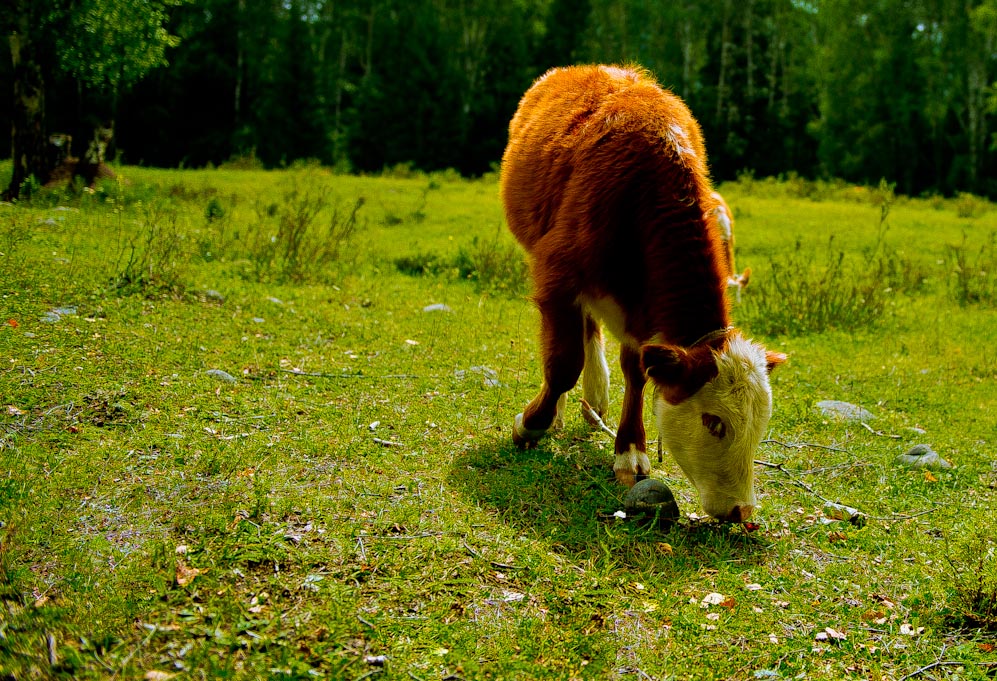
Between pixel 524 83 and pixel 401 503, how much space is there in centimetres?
3715

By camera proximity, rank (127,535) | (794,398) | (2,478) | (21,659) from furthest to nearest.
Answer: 1. (794,398)
2. (2,478)
3. (127,535)
4. (21,659)

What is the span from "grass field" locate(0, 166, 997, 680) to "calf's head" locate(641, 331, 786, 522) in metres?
0.36

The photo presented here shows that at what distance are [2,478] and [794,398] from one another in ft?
18.6

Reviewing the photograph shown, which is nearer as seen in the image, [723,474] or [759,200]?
[723,474]

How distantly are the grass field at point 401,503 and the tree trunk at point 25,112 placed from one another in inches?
129

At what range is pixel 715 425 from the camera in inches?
156

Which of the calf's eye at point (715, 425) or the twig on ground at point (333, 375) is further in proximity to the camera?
the twig on ground at point (333, 375)

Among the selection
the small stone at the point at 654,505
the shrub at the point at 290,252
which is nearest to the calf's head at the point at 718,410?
the small stone at the point at 654,505

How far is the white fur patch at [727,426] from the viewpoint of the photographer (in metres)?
3.89

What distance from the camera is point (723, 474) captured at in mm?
4016

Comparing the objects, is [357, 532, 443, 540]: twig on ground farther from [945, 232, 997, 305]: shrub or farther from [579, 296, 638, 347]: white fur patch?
[945, 232, 997, 305]: shrub

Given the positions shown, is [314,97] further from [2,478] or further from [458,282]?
[2,478]

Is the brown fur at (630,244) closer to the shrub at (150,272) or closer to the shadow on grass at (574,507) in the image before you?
the shadow on grass at (574,507)

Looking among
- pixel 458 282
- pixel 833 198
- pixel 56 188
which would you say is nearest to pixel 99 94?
pixel 56 188
